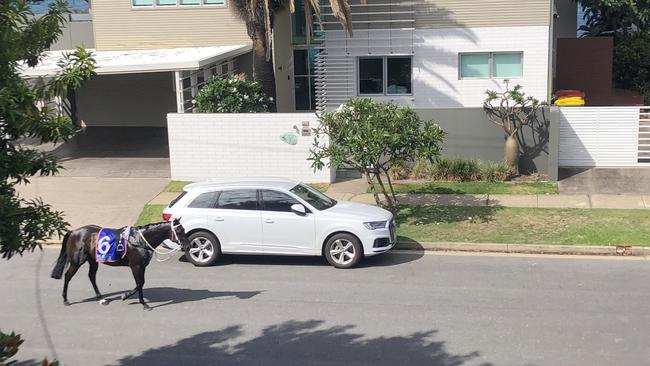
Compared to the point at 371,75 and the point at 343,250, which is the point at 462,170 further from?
the point at 343,250

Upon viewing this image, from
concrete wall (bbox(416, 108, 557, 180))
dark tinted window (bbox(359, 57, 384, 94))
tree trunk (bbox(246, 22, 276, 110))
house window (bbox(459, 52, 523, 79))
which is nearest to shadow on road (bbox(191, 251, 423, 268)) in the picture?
concrete wall (bbox(416, 108, 557, 180))

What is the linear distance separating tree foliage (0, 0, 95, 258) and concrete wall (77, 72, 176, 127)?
20.6 metres

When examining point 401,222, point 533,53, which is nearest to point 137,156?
point 401,222

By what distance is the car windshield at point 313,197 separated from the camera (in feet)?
46.5

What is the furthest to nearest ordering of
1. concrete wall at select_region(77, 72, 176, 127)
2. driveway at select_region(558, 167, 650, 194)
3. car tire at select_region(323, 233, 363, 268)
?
concrete wall at select_region(77, 72, 176, 127) → driveway at select_region(558, 167, 650, 194) → car tire at select_region(323, 233, 363, 268)

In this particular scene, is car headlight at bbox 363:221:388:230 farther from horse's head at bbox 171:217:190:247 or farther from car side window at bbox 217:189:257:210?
horse's head at bbox 171:217:190:247

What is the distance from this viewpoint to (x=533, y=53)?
77.2 ft

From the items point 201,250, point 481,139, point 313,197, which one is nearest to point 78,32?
point 481,139

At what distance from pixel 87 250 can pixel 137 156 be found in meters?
12.5

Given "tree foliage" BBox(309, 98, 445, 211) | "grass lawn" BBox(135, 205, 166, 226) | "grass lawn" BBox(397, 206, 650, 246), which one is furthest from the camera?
"grass lawn" BBox(135, 205, 166, 226)

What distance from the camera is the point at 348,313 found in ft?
37.6

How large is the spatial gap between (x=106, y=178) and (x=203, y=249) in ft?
25.9

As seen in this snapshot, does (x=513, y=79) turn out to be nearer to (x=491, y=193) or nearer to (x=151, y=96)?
(x=491, y=193)

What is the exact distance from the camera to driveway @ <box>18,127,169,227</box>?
18.3 m
